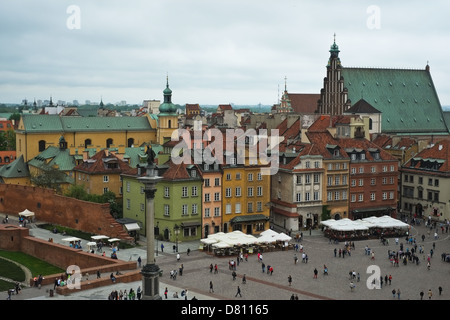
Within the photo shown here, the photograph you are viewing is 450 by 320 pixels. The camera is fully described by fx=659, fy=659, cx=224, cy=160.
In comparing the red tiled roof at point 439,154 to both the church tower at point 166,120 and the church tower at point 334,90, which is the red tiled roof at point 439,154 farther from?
the church tower at point 166,120

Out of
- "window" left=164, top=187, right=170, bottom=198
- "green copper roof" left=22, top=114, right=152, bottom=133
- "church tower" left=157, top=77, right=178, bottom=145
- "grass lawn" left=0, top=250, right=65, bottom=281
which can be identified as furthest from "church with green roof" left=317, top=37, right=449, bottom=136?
"grass lawn" left=0, top=250, right=65, bottom=281

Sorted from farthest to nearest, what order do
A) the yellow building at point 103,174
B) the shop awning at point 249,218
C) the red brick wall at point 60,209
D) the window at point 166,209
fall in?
the yellow building at point 103,174
the shop awning at point 249,218
the red brick wall at point 60,209
the window at point 166,209

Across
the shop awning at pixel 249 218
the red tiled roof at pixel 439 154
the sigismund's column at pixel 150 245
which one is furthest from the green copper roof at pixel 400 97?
the sigismund's column at pixel 150 245

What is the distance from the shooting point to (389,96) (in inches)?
4055

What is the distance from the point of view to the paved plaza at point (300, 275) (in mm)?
44219

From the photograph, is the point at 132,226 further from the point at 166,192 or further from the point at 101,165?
the point at 101,165

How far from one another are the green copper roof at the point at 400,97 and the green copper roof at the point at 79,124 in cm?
3293

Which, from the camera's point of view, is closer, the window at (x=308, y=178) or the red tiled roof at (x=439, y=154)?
the window at (x=308, y=178)

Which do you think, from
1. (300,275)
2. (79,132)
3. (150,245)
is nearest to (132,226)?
(300,275)

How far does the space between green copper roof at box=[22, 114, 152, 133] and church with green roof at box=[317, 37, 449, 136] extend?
29.3 metres

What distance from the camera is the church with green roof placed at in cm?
10125

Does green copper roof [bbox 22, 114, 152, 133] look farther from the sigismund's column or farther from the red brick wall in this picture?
the sigismund's column
